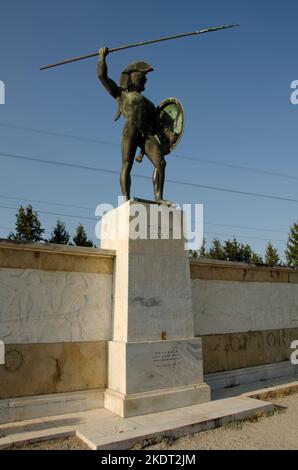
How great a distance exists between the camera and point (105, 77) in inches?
256

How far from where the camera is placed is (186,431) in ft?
15.8

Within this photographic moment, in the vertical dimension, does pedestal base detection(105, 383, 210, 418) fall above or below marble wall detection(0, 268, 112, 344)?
below

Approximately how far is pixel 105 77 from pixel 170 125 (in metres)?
1.42

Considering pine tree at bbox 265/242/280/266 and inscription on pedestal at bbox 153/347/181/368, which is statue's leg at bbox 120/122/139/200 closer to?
inscription on pedestal at bbox 153/347/181/368

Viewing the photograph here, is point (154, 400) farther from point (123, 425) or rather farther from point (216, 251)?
point (216, 251)

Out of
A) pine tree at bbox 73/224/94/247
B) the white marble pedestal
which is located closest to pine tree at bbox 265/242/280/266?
pine tree at bbox 73/224/94/247

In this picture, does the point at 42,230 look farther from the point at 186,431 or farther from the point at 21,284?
the point at 186,431

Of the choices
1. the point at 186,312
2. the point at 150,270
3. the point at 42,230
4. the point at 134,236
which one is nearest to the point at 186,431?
the point at 186,312

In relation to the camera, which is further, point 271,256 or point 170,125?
point 271,256

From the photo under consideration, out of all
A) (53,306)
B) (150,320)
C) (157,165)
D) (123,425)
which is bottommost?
(123,425)

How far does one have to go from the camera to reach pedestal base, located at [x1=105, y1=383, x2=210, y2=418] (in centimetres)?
527

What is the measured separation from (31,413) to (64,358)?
2.66ft

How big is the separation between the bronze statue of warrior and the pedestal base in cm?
304

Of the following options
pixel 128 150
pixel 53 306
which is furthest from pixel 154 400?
pixel 128 150
